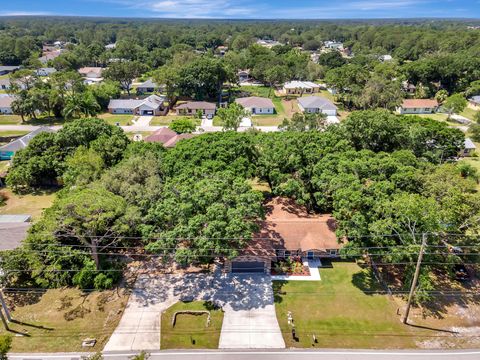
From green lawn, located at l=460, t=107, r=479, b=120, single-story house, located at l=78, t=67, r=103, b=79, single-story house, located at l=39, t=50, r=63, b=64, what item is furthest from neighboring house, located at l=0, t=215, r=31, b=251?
single-story house, located at l=39, t=50, r=63, b=64

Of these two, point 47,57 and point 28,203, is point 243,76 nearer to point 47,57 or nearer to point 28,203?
point 47,57

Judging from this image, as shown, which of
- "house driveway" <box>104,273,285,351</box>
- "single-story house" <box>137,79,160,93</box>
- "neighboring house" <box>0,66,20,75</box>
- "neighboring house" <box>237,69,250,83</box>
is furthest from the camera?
"neighboring house" <box>0,66,20,75</box>

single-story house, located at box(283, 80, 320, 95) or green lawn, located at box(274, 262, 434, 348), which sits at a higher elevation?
single-story house, located at box(283, 80, 320, 95)

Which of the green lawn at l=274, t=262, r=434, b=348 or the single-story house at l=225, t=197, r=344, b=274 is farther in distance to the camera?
the single-story house at l=225, t=197, r=344, b=274

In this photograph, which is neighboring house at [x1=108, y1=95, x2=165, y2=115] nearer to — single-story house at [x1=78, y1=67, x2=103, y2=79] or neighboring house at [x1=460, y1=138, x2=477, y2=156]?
single-story house at [x1=78, y1=67, x2=103, y2=79]

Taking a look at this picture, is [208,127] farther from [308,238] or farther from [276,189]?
[308,238]

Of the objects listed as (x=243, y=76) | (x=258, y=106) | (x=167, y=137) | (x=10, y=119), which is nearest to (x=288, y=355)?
(x=167, y=137)
